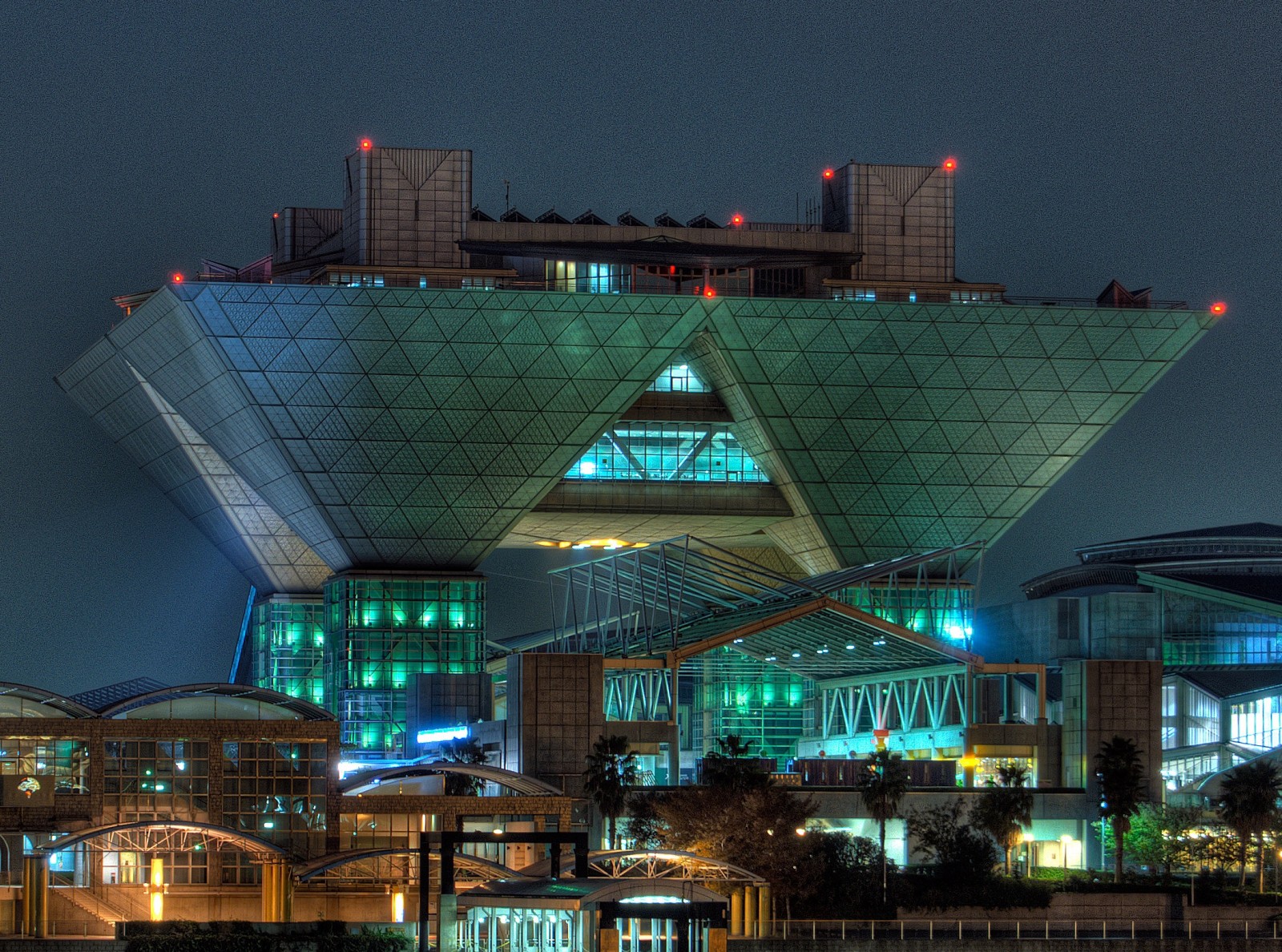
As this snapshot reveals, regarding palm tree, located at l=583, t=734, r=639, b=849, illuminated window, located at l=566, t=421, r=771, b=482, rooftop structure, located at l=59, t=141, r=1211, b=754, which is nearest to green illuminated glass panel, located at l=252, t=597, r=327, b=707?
rooftop structure, located at l=59, t=141, r=1211, b=754

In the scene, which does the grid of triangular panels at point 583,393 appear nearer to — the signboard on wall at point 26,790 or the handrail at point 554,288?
the handrail at point 554,288

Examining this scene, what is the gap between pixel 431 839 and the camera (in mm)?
86125

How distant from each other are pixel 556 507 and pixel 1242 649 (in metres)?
43.0

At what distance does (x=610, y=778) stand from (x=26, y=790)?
26705 mm

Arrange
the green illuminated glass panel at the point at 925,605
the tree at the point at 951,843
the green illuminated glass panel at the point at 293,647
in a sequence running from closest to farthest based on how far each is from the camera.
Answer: the tree at the point at 951,843, the green illuminated glass panel at the point at 925,605, the green illuminated glass panel at the point at 293,647

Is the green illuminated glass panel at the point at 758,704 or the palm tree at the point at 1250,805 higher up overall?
the green illuminated glass panel at the point at 758,704

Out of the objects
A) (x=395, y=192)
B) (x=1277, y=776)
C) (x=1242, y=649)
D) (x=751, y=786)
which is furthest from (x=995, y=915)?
(x=395, y=192)

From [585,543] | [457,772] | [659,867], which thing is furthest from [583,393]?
[659,867]

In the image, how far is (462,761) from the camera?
108 meters

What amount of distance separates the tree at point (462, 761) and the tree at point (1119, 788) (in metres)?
27.7

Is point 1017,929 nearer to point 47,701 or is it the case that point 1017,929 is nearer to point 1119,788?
point 1119,788

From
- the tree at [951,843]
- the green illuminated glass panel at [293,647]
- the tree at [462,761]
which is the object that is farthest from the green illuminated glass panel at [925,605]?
the green illuminated glass panel at [293,647]

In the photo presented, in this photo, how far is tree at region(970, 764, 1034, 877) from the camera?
96250 millimetres

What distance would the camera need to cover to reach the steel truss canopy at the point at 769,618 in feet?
367
